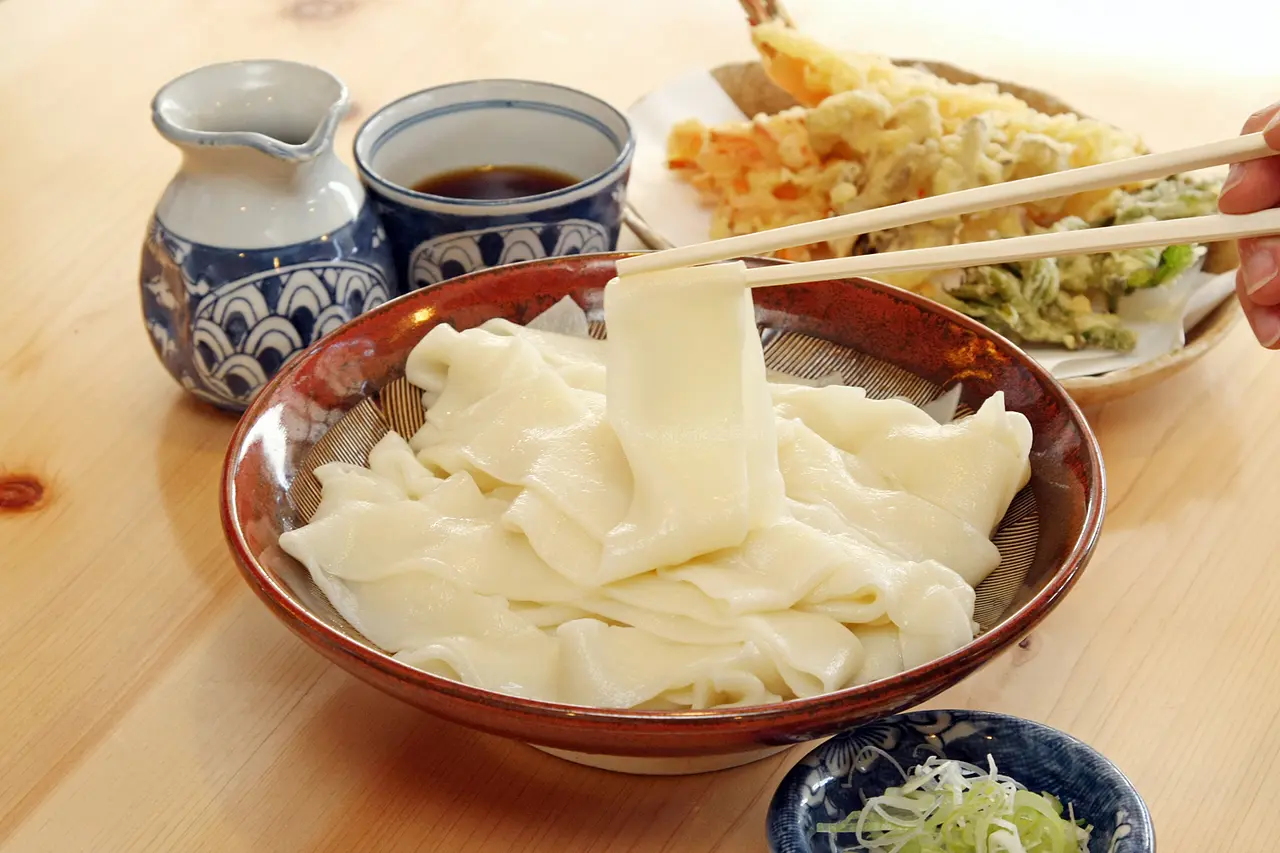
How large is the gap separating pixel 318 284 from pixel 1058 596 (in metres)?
1.09

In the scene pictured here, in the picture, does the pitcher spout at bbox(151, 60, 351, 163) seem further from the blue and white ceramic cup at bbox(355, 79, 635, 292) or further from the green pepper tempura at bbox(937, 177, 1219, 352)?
the green pepper tempura at bbox(937, 177, 1219, 352)

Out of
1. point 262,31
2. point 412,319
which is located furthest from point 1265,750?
point 262,31

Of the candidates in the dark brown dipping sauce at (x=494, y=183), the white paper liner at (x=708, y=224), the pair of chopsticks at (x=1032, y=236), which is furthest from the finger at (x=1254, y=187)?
the dark brown dipping sauce at (x=494, y=183)

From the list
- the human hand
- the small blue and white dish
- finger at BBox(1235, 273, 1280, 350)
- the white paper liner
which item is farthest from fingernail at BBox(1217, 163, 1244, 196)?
the small blue and white dish

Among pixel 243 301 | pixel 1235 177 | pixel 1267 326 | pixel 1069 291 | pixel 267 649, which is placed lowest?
pixel 267 649

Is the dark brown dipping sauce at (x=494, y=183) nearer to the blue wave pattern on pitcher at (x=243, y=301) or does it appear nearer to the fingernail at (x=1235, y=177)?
the blue wave pattern on pitcher at (x=243, y=301)

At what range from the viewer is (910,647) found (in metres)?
1.23

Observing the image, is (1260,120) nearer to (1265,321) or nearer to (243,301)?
(1265,321)

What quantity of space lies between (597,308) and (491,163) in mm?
531

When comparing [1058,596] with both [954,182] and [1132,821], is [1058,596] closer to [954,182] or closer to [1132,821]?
[1132,821]

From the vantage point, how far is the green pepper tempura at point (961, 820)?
108 cm

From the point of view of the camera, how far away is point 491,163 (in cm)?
213

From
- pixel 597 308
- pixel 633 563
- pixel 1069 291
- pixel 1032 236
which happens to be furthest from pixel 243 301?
pixel 1069 291

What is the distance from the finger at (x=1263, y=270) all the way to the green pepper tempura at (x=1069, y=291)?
497 mm
